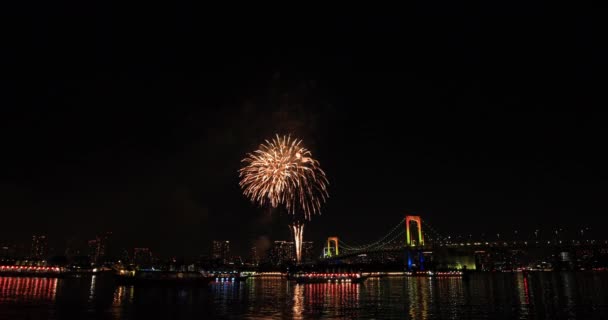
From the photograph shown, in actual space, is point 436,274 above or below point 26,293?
above

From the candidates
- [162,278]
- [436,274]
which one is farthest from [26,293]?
[436,274]

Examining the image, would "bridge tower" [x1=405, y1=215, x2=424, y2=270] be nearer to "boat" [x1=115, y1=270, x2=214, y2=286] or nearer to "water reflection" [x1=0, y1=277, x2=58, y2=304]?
"boat" [x1=115, y1=270, x2=214, y2=286]

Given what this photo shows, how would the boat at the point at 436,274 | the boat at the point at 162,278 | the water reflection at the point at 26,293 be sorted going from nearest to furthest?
1. the water reflection at the point at 26,293
2. the boat at the point at 162,278
3. the boat at the point at 436,274

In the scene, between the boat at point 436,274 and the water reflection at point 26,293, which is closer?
the water reflection at point 26,293

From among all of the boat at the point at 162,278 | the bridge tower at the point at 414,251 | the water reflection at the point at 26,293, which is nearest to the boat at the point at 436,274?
the bridge tower at the point at 414,251

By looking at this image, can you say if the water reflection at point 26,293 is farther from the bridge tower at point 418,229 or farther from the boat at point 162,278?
the bridge tower at point 418,229

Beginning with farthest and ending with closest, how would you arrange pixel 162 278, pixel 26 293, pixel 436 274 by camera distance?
1. pixel 436 274
2. pixel 162 278
3. pixel 26 293

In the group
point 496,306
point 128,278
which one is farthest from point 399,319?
point 128,278

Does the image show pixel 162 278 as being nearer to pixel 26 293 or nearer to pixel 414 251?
pixel 26 293
